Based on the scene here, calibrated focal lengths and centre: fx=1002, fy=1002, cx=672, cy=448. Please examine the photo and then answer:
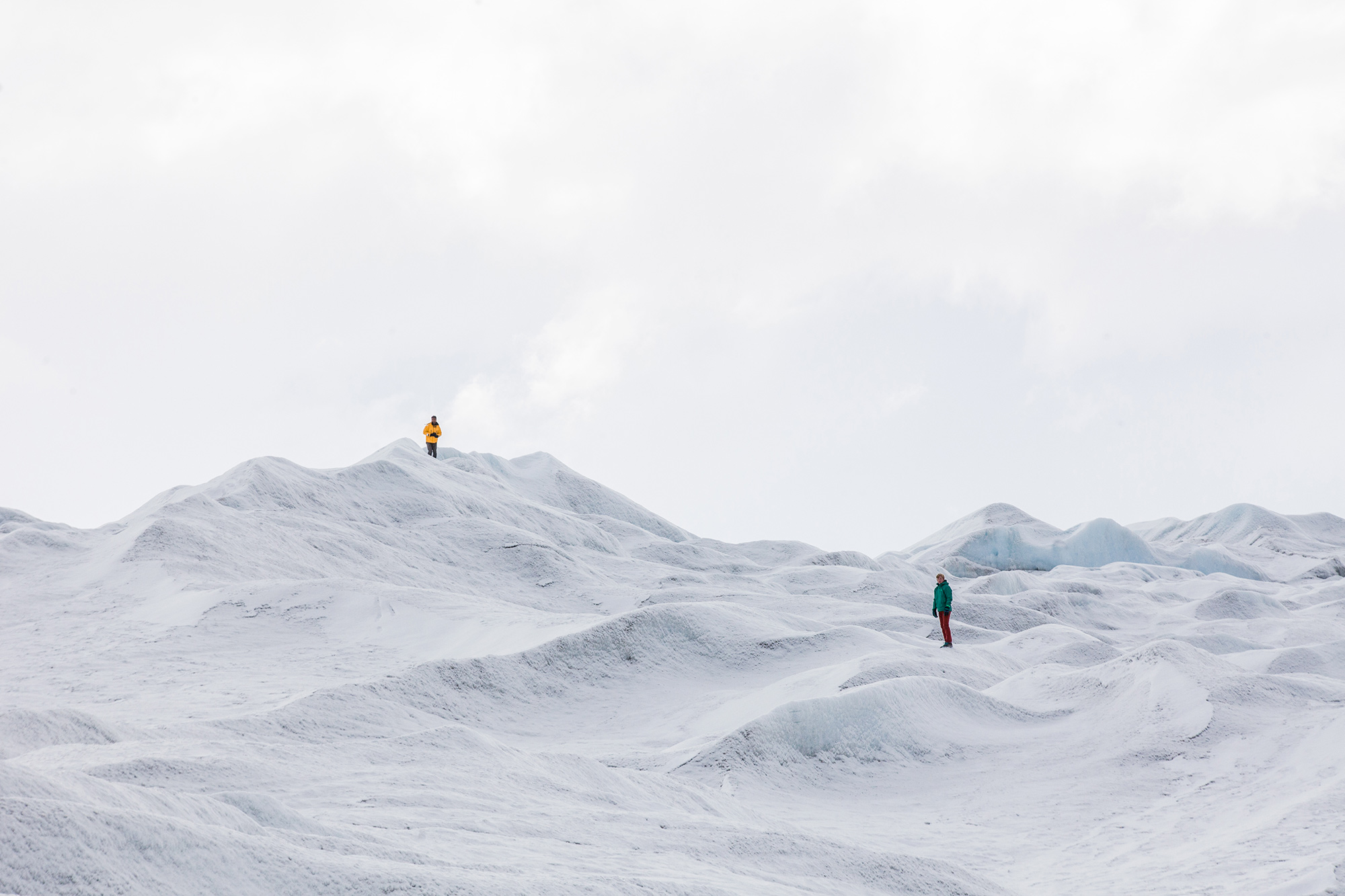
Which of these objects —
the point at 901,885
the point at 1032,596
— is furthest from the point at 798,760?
the point at 1032,596

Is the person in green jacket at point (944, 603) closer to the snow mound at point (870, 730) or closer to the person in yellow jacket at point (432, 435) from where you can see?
the snow mound at point (870, 730)

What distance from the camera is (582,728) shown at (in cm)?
1087

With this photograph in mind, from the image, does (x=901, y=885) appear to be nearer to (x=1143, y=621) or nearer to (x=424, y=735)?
(x=424, y=735)

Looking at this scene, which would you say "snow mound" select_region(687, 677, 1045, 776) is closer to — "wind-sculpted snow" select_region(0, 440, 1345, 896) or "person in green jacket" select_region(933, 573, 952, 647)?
"wind-sculpted snow" select_region(0, 440, 1345, 896)

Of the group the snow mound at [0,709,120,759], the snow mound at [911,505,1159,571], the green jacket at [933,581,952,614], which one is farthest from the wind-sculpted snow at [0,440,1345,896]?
the snow mound at [911,505,1159,571]

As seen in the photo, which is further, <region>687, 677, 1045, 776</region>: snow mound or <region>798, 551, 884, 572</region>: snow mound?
<region>798, 551, 884, 572</region>: snow mound

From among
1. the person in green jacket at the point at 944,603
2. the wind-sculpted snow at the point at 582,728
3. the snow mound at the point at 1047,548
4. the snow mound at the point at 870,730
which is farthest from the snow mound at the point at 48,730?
the snow mound at the point at 1047,548

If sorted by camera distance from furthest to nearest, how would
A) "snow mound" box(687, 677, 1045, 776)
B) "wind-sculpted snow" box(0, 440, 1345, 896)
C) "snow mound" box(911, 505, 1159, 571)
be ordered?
"snow mound" box(911, 505, 1159, 571), "snow mound" box(687, 677, 1045, 776), "wind-sculpted snow" box(0, 440, 1345, 896)

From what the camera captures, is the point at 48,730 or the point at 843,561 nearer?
the point at 48,730

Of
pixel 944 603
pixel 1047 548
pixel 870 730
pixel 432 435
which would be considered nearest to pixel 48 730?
pixel 870 730

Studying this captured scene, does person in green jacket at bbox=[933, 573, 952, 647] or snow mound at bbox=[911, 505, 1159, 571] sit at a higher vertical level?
snow mound at bbox=[911, 505, 1159, 571]

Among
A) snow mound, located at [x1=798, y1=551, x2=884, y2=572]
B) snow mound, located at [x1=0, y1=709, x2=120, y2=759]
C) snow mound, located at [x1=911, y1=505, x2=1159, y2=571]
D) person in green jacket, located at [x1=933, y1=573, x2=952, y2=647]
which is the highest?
snow mound, located at [x1=911, y1=505, x2=1159, y2=571]

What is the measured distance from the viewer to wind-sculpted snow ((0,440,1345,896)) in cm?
430

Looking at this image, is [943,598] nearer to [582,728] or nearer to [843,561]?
[582,728]
